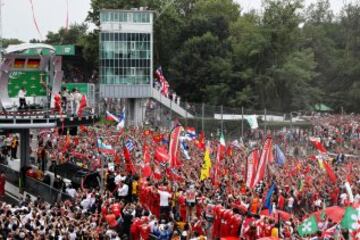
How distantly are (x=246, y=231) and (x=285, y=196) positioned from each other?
7039 mm

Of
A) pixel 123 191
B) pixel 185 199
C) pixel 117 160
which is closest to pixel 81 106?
pixel 117 160

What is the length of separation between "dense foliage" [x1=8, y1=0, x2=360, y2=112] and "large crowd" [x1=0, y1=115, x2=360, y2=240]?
105 feet

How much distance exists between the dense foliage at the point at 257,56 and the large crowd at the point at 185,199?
31.9 m

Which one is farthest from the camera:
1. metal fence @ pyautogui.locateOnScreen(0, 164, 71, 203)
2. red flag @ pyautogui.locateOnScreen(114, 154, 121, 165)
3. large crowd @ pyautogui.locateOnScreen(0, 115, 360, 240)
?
red flag @ pyautogui.locateOnScreen(114, 154, 121, 165)

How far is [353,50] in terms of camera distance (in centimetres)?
7962

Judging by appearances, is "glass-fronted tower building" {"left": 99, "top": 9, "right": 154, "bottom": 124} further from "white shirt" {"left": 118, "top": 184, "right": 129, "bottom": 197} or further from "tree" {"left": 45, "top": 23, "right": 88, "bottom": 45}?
"tree" {"left": 45, "top": 23, "right": 88, "bottom": 45}

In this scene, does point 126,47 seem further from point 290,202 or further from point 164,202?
point 164,202

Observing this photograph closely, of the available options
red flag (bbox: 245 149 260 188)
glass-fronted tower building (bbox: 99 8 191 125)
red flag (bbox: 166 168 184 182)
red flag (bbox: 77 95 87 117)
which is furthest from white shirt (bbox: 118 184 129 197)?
glass-fronted tower building (bbox: 99 8 191 125)

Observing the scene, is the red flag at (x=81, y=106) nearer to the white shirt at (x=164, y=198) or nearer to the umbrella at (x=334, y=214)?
the white shirt at (x=164, y=198)

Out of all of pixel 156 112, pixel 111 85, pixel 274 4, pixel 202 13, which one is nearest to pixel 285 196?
pixel 156 112

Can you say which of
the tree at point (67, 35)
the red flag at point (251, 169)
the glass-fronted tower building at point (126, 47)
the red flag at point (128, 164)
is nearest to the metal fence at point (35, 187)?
the red flag at point (128, 164)

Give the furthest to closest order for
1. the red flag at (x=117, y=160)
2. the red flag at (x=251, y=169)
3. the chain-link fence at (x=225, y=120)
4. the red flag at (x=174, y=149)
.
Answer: the chain-link fence at (x=225, y=120) → the red flag at (x=117, y=160) → the red flag at (x=174, y=149) → the red flag at (x=251, y=169)

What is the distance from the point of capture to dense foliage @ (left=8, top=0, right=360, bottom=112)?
240 ft

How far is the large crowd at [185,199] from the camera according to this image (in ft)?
61.8
